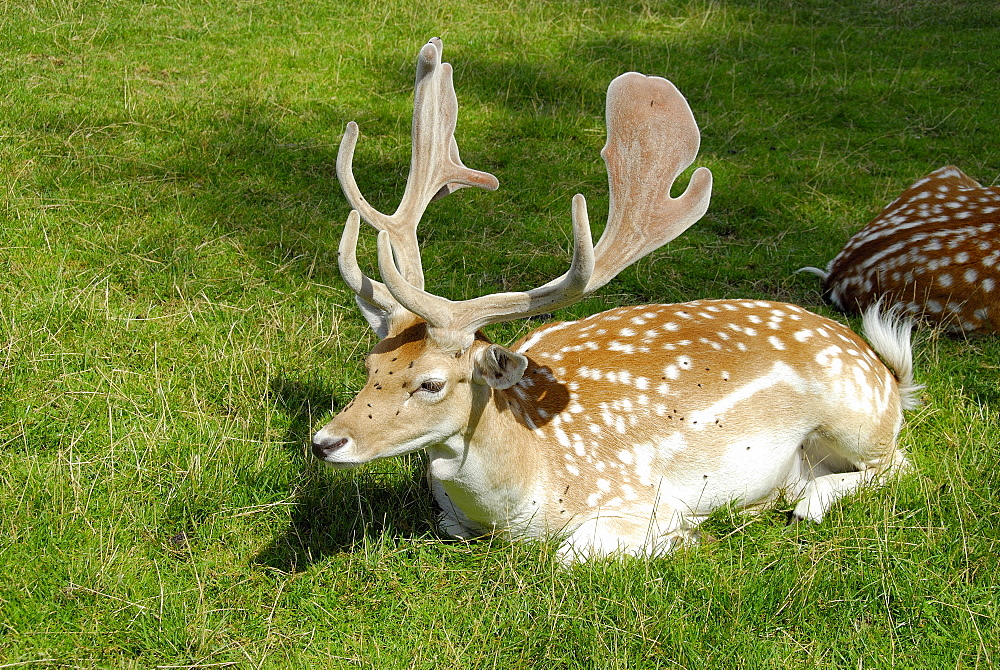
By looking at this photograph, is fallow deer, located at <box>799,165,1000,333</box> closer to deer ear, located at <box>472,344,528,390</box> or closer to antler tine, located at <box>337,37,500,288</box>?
antler tine, located at <box>337,37,500,288</box>

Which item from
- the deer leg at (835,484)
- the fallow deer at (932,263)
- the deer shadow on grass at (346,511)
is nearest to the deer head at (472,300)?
the deer shadow on grass at (346,511)

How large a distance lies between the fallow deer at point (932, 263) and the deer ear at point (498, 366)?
2.62m

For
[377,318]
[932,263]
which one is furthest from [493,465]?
[932,263]

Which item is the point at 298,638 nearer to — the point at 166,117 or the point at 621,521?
the point at 621,521

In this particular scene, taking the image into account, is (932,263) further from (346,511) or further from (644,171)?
(346,511)

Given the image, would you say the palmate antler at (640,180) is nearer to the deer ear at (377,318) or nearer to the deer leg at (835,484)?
the deer ear at (377,318)

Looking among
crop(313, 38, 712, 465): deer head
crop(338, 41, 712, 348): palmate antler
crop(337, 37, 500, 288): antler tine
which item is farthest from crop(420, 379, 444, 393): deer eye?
crop(337, 37, 500, 288): antler tine

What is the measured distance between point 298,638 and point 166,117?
4874mm

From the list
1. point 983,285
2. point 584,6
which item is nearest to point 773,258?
point 983,285

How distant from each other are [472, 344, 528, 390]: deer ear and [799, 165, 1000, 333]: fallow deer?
8.60 ft

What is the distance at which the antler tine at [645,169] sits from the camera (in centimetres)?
311

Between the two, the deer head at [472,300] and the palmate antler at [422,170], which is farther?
the palmate antler at [422,170]

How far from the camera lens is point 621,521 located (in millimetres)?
3312

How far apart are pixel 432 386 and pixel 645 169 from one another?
1.01 metres
